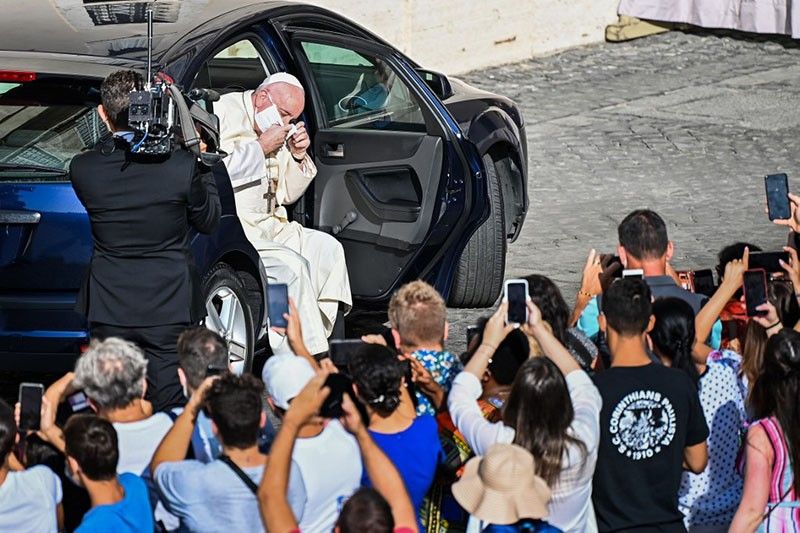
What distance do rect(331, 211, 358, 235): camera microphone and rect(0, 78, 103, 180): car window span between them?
1.63m

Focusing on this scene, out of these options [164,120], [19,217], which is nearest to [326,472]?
[164,120]

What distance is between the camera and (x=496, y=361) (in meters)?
5.46

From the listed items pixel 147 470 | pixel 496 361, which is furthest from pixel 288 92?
pixel 147 470

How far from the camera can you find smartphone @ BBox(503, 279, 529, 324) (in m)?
5.11

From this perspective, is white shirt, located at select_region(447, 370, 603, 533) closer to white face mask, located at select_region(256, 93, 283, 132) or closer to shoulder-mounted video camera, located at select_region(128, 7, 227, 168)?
shoulder-mounted video camera, located at select_region(128, 7, 227, 168)

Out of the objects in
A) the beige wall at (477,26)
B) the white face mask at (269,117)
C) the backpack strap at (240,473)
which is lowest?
the backpack strap at (240,473)

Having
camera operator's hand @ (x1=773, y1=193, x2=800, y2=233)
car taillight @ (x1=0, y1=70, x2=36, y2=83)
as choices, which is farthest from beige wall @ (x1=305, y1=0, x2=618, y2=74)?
camera operator's hand @ (x1=773, y1=193, x2=800, y2=233)

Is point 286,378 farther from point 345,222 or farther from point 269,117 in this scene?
point 345,222

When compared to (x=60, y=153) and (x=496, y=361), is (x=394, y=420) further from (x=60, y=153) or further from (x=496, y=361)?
(x=60, y=153)

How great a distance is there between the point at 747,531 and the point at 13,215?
3267 mm

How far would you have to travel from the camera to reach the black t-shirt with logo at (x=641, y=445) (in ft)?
16.2

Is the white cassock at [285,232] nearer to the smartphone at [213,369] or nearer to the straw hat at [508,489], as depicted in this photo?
the smartphone at [213,369]

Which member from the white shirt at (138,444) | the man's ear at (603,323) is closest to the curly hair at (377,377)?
the white shirt at (138,444)

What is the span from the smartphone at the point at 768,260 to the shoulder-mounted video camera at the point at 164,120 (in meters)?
2.17
